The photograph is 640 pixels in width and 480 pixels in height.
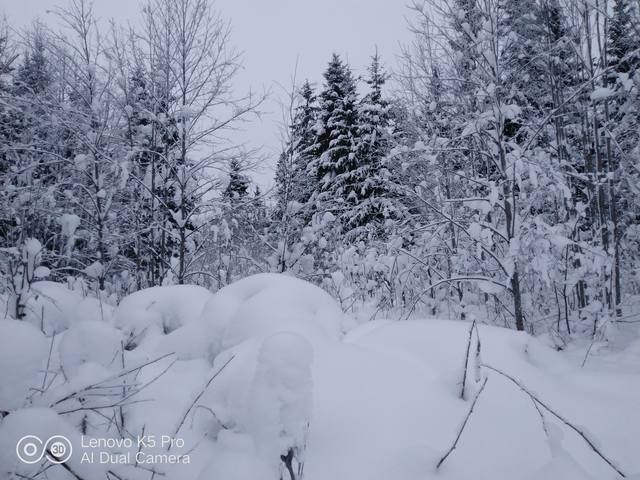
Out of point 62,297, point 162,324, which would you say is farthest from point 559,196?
point 62,297

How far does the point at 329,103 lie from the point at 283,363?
17.7 metres

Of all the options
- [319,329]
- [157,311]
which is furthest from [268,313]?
[157,311]

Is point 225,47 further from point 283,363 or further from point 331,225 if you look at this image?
point 283,363

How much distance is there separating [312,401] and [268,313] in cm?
123

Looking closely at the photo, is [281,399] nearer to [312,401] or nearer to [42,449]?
[312,401]

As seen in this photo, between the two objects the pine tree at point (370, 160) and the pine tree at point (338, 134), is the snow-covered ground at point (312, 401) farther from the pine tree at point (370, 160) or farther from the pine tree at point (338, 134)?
the pine tree at point (338, 134)

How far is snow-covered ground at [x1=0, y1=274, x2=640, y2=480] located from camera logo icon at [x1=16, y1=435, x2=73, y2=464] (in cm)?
1

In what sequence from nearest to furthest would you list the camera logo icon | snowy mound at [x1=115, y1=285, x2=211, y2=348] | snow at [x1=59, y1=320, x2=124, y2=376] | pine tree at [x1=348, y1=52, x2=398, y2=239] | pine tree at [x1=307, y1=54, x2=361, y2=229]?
the camera logo icon
snow at [x1=59, y1=320, x2=124, y2=376]
snowy mound at [x1=115, y1=285, x2=211, y2=348]
pine tree at [x1=348, y1=52, x2=398, y2=239]
pine tree at [x1=307, y1=54, x2=361, y2=229]

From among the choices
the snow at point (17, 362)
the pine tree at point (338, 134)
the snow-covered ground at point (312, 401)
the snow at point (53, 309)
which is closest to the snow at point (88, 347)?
the snow-covered ground at point (312, 401)

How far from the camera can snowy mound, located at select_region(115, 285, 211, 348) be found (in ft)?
9.77

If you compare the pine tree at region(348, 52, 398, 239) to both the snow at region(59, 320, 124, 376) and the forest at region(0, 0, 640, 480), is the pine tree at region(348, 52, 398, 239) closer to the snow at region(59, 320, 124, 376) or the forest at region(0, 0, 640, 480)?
the forest at region(0, 0, 640, 480)

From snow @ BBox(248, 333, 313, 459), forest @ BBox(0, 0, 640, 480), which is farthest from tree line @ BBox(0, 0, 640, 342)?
snow @ BBox(248, 333, 313, 459)

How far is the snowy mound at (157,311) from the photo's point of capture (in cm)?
298

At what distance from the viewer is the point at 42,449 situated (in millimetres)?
920
